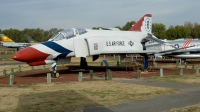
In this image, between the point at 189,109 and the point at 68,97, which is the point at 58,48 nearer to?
the point at 68,97

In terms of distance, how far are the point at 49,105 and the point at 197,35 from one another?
7608 cm

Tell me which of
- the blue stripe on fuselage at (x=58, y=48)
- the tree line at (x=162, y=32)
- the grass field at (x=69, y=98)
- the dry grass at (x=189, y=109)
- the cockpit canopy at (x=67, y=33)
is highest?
the tree line at (x=162, y=32)

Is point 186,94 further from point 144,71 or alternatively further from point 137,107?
point 144,71

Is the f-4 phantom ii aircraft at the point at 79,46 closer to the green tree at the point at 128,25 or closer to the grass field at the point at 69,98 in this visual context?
the grass field at the point at 69,98

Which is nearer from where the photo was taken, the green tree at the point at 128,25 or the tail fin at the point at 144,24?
the tail fin at the point at 144,24

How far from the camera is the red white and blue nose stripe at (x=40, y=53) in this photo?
1802 centimetres

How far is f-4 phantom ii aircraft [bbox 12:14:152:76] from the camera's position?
61.0ft

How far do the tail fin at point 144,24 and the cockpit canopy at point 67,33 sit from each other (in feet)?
22.7

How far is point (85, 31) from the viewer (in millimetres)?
21953

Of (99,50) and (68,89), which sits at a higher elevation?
(99,50)

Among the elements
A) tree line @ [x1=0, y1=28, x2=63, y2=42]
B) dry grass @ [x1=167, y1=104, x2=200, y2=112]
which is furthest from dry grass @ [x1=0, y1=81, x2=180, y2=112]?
tree line @ [x1=0, y1=28, x2=63, y2=42]

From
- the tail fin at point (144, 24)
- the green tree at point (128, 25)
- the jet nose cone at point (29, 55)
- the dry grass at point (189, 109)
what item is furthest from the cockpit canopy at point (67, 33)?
the green tree at point (128, 25)

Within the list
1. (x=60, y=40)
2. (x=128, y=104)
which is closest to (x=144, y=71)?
(x=60, y=40)

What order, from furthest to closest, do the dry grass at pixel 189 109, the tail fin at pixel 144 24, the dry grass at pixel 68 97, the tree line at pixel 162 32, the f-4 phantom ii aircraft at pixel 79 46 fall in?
1. the tree line at pixel 162 32
2. the tail fin at pixel 144 24
3. the f-4 phantom ii aircraft at pixel 79 46
4. the dry grass at pixel 68 97
5. the dry grass at pixel 189 109
